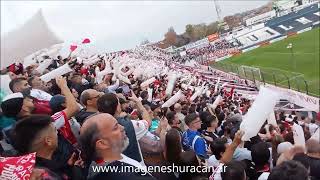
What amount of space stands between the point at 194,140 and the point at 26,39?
8.73ft

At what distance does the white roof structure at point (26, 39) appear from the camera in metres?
2.35

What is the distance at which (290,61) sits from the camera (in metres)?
36.0

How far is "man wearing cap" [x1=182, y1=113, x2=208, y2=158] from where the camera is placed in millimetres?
4734

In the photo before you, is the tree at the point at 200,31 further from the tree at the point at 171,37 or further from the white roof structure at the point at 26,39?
the white roof structure at the point at 26,39

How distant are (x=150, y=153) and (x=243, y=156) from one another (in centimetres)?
90

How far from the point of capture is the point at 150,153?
13.4ft

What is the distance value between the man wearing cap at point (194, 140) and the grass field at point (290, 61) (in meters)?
18.4

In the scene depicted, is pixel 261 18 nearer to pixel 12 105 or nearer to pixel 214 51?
pixel 214 51

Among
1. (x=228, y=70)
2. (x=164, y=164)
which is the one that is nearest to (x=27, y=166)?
(x=164, y=164)

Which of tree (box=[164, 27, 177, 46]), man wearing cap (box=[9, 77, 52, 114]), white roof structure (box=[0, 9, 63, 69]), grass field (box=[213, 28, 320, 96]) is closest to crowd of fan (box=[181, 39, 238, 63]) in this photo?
grass field (box=[213, 28, 320, 96])

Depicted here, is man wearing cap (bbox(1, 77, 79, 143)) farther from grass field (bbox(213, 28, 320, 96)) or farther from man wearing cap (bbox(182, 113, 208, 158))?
grass field (bbox(213, 28, 320, 96))

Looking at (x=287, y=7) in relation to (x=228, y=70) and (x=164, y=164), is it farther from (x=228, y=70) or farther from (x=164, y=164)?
(x=164, y=164)

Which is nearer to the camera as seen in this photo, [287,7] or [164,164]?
[164,164]

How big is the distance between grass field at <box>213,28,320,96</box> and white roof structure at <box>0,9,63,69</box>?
21.1 m
